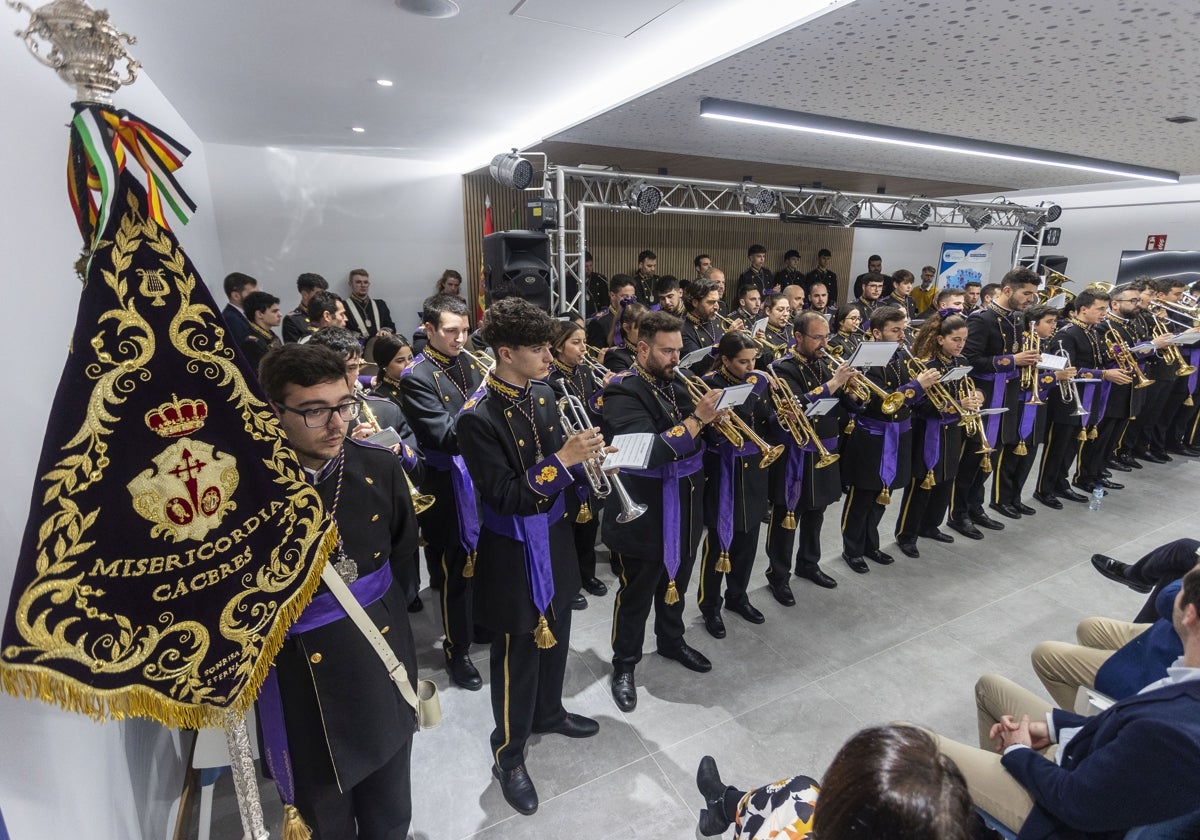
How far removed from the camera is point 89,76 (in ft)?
3.07

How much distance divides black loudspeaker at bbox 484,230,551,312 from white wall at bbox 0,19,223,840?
11.1ft

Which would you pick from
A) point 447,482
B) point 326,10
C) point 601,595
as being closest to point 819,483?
point 601,595

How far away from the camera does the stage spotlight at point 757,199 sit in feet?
25.4

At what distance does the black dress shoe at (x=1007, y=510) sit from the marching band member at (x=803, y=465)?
2.30 m

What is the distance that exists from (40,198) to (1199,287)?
39.1 ft

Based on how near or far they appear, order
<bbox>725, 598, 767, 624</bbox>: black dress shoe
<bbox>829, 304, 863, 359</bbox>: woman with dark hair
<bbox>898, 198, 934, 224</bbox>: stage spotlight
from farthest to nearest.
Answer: <bbox>898, 198, 934, 224</bbox>: stage spotlight, <bbox>829, 304, 863, 359</bbox>: woman with dark hair, <bbox>725, 598, 767, 624</bbox>: black dress shoe

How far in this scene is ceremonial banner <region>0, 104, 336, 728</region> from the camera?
3.07 ft

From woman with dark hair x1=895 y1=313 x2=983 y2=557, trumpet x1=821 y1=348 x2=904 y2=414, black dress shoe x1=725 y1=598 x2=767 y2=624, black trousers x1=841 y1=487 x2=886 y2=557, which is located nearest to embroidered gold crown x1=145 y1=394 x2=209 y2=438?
black dress shoe x1=725 y1=598 x2=767 y2=624

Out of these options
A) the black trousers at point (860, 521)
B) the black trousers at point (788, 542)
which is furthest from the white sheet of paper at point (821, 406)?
the black trousers at point (860, 521)

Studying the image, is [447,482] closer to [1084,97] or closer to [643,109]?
[643,109]

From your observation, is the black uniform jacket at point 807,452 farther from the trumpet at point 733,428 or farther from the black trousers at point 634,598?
the black trousers at point 634,598

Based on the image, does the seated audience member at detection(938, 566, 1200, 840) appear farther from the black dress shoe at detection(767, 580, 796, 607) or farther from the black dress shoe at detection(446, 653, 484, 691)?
the black dress shoe at detection(446, 653, 484, 691)

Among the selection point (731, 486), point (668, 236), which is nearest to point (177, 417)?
point (731, 486)


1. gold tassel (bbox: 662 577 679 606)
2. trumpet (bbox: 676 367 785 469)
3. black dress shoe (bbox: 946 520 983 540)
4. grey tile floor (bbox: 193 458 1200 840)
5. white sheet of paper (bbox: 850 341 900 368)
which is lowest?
grey tile floor (bbox: 193 458 1200 840)
